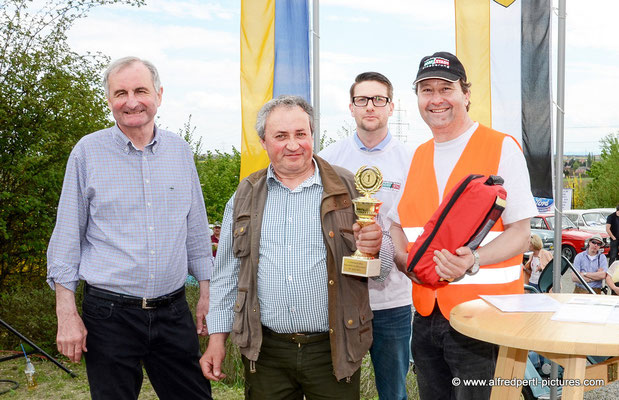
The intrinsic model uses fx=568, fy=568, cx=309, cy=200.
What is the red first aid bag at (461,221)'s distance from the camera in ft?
8.06

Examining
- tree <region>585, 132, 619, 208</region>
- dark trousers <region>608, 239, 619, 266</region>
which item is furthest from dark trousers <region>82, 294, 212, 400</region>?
tree <region>585, 132, 619, 208</region>

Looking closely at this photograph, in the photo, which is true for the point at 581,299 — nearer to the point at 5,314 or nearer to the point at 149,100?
the point at 149,100

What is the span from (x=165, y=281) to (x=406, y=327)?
151 centimetres

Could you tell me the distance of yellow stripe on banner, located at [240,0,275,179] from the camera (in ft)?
18.7

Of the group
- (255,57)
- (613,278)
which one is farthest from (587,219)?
(255,57)

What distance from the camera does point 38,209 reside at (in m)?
8.84

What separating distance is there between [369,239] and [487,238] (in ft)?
1.94

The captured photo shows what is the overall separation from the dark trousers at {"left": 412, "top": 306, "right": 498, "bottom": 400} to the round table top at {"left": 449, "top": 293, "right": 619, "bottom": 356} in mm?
291

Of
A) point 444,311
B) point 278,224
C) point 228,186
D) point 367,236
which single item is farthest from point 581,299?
point 228,186

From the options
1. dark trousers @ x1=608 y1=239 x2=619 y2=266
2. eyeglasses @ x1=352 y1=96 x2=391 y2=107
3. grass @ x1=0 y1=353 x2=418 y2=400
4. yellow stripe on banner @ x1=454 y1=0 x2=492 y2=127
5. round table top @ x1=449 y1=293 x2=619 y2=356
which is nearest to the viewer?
round table top @ x1=449 y1=293 x2=619 y2=356

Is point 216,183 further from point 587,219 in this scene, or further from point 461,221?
point 587,219

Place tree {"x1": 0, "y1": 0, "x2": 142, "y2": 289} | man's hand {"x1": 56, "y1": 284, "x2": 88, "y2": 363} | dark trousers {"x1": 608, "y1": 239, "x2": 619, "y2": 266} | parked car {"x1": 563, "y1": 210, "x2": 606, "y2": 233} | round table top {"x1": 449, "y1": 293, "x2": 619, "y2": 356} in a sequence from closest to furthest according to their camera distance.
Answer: round table top {"x1": 449, "y1": 293, "x2": 619, "y2": 356} → man's hand {"x1": 56, "y1": 284, "x2": 88, "y2": 363} → tree {"x1": 0, "y1": 0, "x2": 142, "y2": 289} → dark trousers {"x1": 608, "y1": 239, "x2": 619, "y2": 266} → parked car {"x1": 563, "y1": 210, "x2": 606, "y2": 233}

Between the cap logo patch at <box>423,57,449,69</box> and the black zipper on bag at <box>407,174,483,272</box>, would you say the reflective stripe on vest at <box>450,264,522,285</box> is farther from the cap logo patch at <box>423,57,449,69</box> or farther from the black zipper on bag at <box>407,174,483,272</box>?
the cap logo patch at <box>423,57,449,69</box>

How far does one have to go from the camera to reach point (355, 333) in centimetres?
269
